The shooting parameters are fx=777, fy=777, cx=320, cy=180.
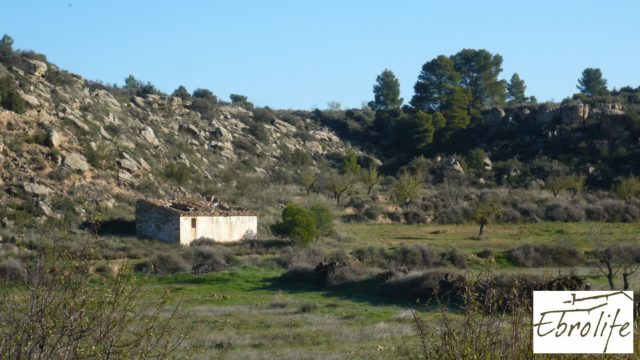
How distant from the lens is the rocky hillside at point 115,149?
159 feet

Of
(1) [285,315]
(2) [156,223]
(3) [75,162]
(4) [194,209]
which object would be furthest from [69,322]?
(3) [75,162]

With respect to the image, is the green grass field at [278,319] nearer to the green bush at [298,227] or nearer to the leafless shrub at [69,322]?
the leafless shrub at [69,322]

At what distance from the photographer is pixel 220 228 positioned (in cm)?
4631

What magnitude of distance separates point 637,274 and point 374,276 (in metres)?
10.6

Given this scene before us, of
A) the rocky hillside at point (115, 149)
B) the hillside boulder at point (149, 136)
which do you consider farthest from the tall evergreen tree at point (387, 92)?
the hillside boulder at point (149, 136)

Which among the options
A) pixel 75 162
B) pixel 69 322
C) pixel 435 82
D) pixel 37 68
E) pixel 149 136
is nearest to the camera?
pixel 69 322

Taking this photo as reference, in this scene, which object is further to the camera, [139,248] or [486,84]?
[486,84]

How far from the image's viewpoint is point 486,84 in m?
99.9

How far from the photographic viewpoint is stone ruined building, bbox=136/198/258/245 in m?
44.2

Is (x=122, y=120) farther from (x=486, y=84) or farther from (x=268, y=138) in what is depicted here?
(x=486, y=84)

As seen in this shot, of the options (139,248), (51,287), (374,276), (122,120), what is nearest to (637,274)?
(374,276)

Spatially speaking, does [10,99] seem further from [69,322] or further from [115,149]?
[69,322]

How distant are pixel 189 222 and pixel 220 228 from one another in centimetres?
238

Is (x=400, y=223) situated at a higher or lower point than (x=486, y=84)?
lower
